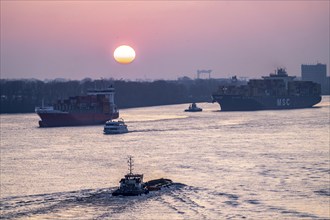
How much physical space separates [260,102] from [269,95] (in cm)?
200

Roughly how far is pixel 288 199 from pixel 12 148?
44.5ft

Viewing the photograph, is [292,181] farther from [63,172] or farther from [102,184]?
[63,172]

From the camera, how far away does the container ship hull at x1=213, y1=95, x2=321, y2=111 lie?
61.4 m

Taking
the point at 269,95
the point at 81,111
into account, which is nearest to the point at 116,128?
the point at 81,111

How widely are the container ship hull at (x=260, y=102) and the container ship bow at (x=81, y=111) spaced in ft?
55.2

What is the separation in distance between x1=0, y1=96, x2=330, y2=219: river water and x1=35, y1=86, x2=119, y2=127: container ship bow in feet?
31.5

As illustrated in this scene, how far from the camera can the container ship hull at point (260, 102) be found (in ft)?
201

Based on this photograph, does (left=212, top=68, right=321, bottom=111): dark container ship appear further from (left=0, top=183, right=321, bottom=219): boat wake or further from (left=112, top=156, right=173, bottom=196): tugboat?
(left=0, top=183, right=321, bottom=219): boat wake

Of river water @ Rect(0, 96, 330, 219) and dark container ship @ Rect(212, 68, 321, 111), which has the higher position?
dark container ship @ Rect(212, 68, 321, 111)

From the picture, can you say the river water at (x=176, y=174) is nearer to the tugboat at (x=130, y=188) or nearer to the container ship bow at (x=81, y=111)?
the tugboat at (x=130, y=188)

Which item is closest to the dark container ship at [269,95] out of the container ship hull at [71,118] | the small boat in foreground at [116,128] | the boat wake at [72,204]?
the container ship hull at [71,118]

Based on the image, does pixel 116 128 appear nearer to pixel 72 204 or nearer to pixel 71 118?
pixel 71 118

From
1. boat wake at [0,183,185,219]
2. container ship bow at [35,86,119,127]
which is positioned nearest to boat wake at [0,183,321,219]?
boat wake at [0,183,185,219]

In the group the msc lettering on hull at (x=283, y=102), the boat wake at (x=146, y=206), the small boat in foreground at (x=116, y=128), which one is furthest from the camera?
the msc lettering on hull at (x=283, y=102)
